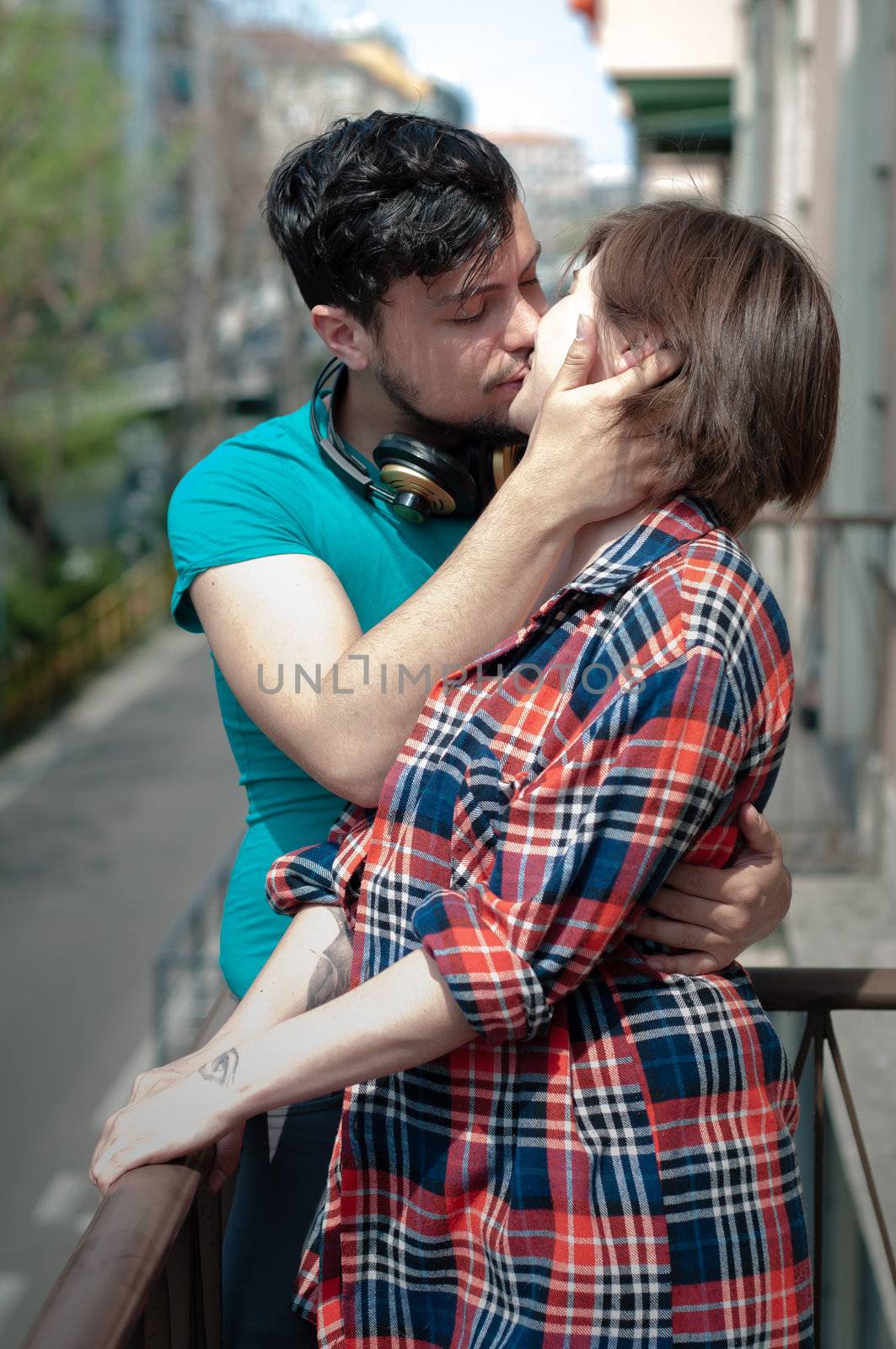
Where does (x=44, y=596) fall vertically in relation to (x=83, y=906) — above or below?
below

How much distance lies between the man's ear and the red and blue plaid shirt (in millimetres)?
618

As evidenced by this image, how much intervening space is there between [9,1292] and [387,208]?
7.11 metres

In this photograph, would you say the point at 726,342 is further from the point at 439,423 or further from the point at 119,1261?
the point at 119,1261

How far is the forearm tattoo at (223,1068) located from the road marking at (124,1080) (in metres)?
7.54

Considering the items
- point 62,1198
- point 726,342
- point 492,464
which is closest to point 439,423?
point 492,464

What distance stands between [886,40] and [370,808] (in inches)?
235

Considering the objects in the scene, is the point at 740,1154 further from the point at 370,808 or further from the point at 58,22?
the point at 58,22

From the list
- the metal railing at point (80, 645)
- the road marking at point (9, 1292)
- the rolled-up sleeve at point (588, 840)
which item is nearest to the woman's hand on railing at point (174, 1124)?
the rolled-up sleeve at point (588, 840)

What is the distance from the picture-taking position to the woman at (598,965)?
135 centimetres

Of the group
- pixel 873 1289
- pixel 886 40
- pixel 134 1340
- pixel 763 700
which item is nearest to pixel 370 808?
pixel 763 700

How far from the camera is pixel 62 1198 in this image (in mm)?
8109

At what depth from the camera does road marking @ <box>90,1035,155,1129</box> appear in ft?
29.2

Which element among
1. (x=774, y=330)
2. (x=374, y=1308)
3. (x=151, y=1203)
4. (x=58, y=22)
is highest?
(x=58, y=22)

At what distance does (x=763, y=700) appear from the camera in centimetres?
141
